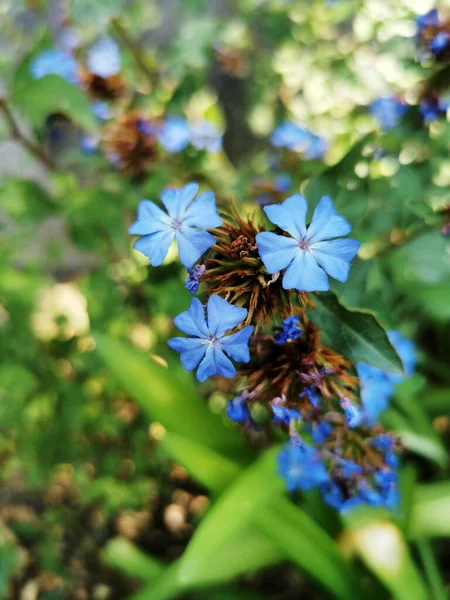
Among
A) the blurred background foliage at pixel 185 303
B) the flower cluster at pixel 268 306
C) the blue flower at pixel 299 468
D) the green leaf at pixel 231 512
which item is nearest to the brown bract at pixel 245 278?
the flower cluster at pixel 268 306

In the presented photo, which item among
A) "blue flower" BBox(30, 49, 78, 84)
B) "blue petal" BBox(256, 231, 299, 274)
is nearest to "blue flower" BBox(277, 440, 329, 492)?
"blue petal" BBox(256, 231, 299, 274)

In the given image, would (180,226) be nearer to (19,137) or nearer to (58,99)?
(58,99)

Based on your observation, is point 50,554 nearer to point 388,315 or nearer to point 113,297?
point 113,297

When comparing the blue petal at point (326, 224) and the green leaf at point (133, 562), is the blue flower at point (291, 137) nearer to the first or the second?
the blue petal at point (326, 224)

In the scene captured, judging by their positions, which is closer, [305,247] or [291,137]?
[305,247]

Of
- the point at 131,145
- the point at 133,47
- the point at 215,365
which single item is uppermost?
the point at 133,47

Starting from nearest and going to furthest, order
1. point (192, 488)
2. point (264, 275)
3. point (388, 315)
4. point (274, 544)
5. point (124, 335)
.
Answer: point (264, 275) → point (388, 315) → point (274, 544) → point (124, 335) → point (192, 488)

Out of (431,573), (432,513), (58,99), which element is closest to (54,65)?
(58,99)

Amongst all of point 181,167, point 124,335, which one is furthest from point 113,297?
point 181,167
